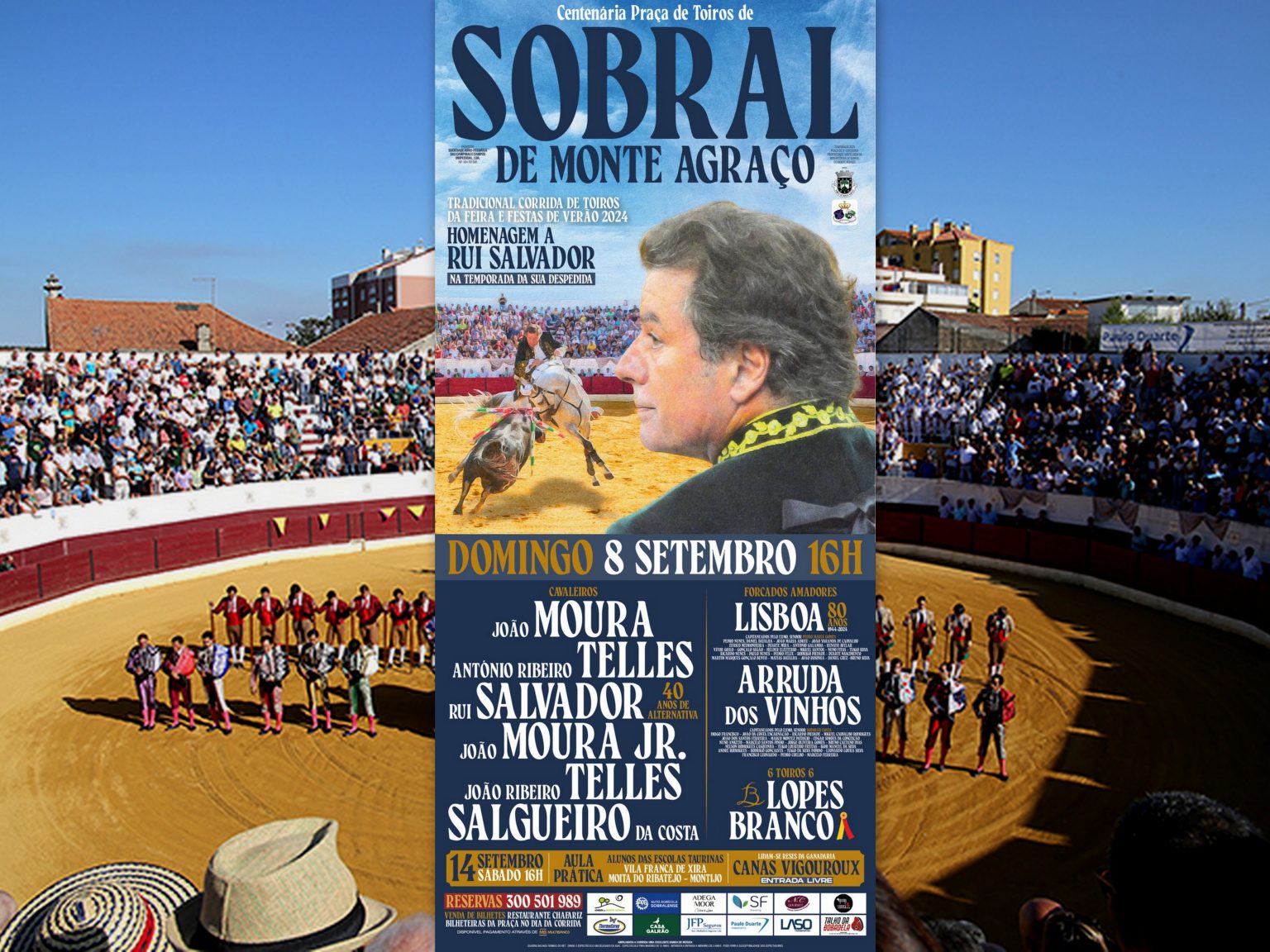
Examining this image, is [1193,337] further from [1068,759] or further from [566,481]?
[566,481]

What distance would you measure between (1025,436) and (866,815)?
74.5 feet

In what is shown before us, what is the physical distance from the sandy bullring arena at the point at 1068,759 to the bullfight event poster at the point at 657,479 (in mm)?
4555

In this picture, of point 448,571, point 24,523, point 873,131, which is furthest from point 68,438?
point 873,131

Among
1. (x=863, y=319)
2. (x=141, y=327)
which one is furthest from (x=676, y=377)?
(x=141, y=327)

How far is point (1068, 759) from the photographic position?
12.1 m

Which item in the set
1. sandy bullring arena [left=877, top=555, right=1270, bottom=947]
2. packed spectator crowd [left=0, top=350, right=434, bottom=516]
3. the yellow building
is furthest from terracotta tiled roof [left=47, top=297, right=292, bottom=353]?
the yellow building

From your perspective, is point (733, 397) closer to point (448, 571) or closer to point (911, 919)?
point (448, 571)

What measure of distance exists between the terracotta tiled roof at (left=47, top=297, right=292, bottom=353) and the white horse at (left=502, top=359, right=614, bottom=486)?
41933 millimetres

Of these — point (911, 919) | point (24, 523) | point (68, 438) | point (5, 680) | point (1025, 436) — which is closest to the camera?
point (911, 919)

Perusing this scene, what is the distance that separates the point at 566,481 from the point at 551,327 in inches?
32.4

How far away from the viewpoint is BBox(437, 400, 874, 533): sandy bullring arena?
5352mm

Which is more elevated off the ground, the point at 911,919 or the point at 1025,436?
the point at 1025,436

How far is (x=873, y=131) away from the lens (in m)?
5.34

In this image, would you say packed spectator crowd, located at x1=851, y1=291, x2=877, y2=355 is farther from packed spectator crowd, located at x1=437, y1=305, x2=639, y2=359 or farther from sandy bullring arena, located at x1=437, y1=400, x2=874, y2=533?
packed spectator crowd, located at x1=437, y1=305, x2=639, y2=359
